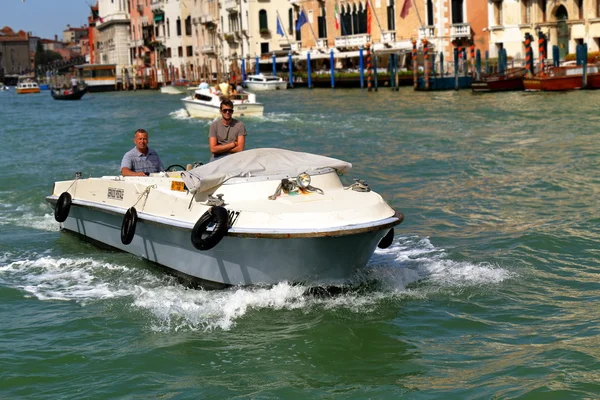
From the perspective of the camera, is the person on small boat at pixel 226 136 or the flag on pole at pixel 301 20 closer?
the person on small boat at pixel 226 136

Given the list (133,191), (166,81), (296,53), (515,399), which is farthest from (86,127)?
(166,81)

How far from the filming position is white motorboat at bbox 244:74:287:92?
5062cm

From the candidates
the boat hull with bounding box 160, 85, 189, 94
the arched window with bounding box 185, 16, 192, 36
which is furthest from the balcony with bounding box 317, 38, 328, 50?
the arched window with bounding box 185, 16, 192, 36

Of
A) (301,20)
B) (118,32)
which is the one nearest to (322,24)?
(301,20)

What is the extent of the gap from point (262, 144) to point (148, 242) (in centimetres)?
1238

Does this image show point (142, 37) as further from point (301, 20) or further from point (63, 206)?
point (63, 206)

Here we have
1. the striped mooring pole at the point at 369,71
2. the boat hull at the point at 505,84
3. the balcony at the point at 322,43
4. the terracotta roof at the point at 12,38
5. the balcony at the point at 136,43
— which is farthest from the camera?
the terracotta roof at the point at 12,38

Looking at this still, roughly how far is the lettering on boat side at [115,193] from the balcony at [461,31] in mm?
36681

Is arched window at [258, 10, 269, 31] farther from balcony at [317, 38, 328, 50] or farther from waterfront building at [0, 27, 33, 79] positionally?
waterfront building at [0, 27, 33, 79]

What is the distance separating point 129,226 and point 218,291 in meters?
1.30

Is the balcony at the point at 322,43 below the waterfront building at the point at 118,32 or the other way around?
below

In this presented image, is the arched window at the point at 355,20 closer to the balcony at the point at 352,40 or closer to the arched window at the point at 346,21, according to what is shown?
the arched window at the point at 346,21

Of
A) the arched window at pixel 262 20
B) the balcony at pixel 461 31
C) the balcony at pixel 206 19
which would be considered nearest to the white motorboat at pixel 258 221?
the balcony at pixel 461 31

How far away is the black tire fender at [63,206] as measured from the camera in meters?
9.99
